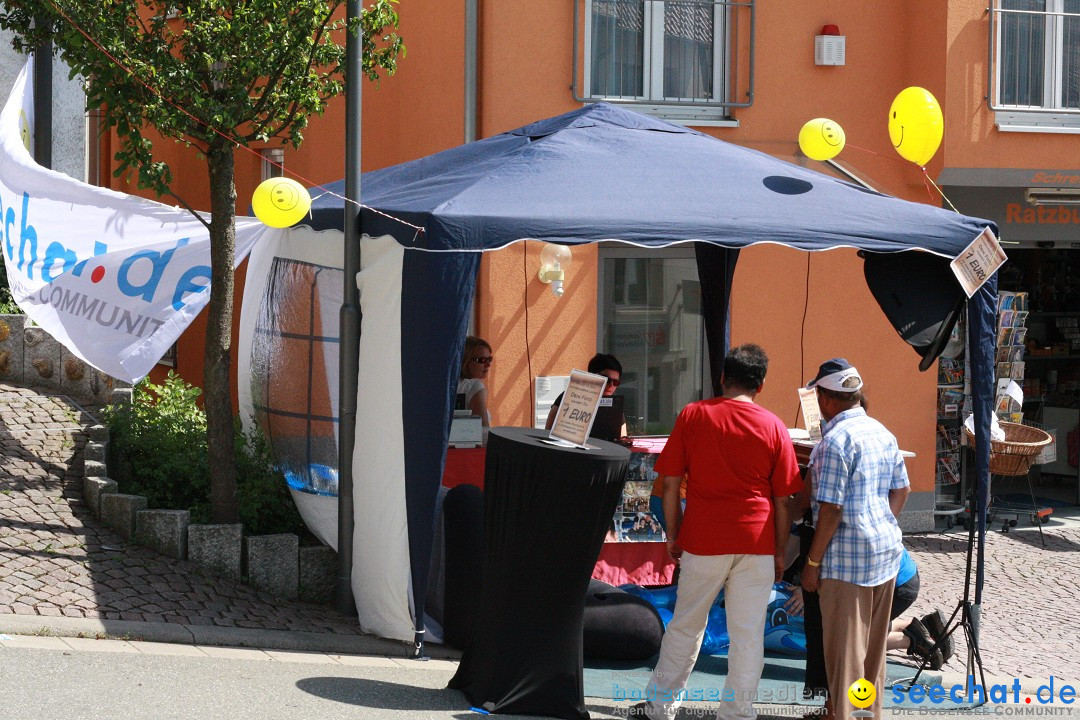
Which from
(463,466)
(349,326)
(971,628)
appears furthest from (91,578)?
(971,628)

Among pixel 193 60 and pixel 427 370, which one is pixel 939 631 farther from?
pixel 193 60

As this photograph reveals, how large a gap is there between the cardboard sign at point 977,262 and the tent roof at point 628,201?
81 millimetres

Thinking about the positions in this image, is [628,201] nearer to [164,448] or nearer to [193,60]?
[193,60]

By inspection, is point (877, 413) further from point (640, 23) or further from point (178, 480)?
point (178, 480)

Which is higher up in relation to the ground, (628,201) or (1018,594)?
(628,201)

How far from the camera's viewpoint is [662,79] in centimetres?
1149

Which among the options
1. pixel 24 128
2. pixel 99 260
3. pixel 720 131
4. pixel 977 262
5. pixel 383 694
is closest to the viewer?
pixel 383 694

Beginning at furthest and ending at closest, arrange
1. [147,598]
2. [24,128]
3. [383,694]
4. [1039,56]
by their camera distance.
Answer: [1039,56] < [24,128] < [147,598] < [383,694]

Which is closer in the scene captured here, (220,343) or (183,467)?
(220,343)

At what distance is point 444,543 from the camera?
724cm

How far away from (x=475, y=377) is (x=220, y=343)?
196cm

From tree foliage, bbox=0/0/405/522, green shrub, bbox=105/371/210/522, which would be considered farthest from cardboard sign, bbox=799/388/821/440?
green shrub, bbox=105/371/210/522

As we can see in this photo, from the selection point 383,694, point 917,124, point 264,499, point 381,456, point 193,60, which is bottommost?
point 383,694

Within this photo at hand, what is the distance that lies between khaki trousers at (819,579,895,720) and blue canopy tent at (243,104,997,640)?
4.54 ft
